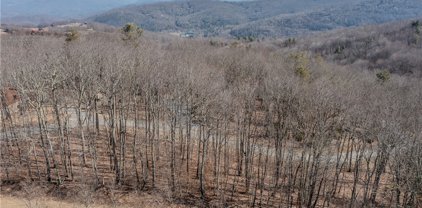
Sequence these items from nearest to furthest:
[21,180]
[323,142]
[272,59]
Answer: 1. [323,142]
2. [21,180]
3. [272,59]

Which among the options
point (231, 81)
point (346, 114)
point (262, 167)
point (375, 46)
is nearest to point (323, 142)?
point (346, 114)

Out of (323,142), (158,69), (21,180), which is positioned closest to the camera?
(323,142)

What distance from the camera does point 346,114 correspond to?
113 feet

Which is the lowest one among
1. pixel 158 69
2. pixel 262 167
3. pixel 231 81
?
pixel 262 167

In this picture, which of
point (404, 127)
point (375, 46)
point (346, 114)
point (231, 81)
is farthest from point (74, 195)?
point (375, 46)

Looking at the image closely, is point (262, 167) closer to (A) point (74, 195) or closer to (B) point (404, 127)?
(B) point (404, 127)

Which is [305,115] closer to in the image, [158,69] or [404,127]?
[404,127]

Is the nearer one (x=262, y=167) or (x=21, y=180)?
(x=21, y=180)

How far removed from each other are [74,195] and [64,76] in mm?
10175

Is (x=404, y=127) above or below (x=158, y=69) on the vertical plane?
below

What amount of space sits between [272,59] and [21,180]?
4731 centimetres

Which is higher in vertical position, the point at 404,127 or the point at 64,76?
the point at 64,76

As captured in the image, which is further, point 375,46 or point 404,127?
point 375,46

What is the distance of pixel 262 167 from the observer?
38531 millimetres
